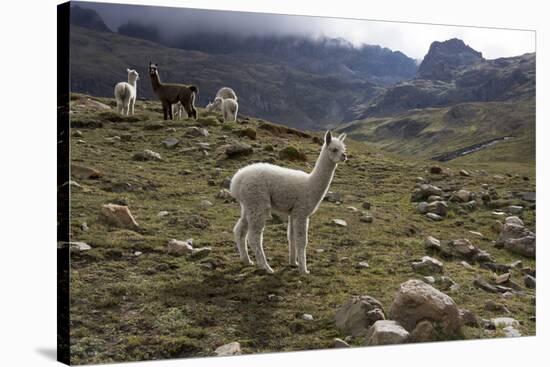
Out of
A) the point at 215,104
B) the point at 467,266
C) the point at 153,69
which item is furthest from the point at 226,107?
the point at 467,266

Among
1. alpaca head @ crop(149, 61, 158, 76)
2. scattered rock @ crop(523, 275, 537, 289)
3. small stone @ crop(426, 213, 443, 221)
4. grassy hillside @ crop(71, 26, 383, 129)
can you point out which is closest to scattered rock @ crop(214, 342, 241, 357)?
grassy hillside @ crop(71, 26, 383, 129)

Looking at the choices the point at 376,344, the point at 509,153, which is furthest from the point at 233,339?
the point at 509,153

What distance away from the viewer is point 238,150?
19125 mm

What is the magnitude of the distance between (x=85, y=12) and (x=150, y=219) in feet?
15.4

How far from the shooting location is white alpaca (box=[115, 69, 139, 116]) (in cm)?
1511

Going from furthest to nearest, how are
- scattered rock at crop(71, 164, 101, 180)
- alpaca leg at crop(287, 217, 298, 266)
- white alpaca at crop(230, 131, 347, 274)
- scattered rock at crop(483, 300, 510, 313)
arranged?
scattered rock at crop(483, 300, 510, 313) → alpaca leg at crop(287, 217, 298, 266) → white alpaca at crop(230, 131, 347, 274) → scattered rock at crop(71, 164, 101, 180)

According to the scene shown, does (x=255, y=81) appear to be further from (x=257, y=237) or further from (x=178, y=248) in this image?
(x=178, y=248)

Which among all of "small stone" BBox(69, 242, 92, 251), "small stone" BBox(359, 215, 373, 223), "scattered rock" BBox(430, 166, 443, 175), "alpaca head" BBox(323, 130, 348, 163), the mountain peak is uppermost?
the mountain peak

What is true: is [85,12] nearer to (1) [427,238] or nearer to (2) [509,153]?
(1) [427,238]

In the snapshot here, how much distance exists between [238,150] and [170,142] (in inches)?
79.0

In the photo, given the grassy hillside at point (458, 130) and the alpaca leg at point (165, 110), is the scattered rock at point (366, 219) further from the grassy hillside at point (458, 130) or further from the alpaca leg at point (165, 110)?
the alpaca leg at point (165, 110)

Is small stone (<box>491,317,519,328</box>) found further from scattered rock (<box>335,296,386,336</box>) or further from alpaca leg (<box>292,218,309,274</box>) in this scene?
alpaca leg (<box>292,218,309,274</box>)

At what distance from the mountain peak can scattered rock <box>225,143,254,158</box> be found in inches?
202

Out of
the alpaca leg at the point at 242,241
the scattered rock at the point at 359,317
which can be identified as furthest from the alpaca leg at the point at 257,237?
the scattered rock at the point at 359,317
